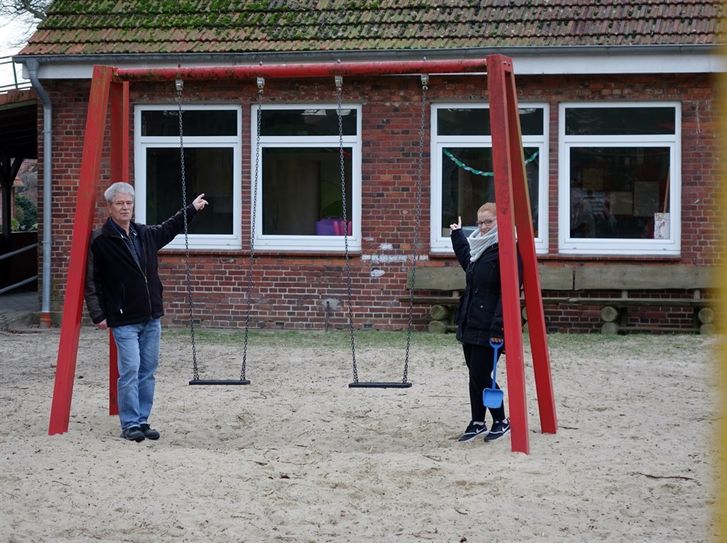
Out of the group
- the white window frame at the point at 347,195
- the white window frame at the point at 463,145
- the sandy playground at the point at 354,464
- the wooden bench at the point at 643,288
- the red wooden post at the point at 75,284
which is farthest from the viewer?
the white window frame at the point at 347,195

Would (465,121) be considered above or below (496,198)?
above

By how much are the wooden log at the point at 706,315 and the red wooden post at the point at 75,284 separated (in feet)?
Result: 28.4

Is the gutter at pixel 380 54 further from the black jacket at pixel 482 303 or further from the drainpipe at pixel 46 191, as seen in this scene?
the black jacket at pixel 482 303

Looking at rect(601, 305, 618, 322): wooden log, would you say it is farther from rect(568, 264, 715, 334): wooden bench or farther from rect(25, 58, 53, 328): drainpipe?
rect(25, 58, 53, 328): drainpipe

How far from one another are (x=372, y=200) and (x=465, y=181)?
47.9 inches

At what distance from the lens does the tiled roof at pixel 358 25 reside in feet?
46.9

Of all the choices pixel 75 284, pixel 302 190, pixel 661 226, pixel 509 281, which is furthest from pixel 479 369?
pixel 302 190

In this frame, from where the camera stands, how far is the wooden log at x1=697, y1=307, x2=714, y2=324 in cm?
1419

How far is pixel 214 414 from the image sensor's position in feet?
29.1

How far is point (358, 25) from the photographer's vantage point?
14.9 m

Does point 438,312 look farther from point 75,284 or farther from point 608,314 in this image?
point 75,284

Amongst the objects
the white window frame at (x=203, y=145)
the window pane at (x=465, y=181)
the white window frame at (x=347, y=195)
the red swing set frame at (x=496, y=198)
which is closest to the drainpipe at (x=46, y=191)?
the white window frame at (x=203, y=145)

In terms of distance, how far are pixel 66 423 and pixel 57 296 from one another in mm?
7862

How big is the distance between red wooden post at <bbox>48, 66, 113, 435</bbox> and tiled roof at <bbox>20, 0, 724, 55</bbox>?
6805 millimetres
